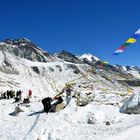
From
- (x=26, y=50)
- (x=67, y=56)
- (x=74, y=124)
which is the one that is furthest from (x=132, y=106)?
(x=67, y=56)

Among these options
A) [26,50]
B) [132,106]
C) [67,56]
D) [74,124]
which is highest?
[67,56]

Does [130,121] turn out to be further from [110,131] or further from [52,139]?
[52,139]

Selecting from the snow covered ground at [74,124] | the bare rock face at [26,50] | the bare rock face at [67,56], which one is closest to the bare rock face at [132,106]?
the snow covered ground at [74,124]

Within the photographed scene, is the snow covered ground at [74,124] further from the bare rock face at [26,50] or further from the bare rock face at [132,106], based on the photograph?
the bare rock face at [26,50]

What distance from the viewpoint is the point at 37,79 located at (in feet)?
366

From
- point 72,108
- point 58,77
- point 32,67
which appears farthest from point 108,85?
point 72,108

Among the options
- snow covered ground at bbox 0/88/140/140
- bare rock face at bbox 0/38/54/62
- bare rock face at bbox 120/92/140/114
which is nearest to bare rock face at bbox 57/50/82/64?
bare rock face at bbox 0/38/54/62

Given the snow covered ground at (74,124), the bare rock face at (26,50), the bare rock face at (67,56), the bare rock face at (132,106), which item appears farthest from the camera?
the bare rock face at (67,56)

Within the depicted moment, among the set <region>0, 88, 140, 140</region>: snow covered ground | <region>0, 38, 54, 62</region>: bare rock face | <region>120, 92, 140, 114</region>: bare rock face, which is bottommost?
<region>0, 88, 140, 140</region>: snow covered ground

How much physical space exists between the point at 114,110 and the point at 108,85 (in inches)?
3557

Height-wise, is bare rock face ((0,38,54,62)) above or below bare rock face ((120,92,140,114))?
above

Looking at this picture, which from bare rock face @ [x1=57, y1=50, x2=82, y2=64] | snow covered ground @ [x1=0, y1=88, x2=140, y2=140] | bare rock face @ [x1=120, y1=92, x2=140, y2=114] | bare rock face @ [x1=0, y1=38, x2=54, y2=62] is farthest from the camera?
bare rock face @ [x1=57, y1=50, x2=82, y2=64]

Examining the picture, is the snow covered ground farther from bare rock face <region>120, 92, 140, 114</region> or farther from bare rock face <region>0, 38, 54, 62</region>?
bare rock face <region>0, 38, 54, 62</region>

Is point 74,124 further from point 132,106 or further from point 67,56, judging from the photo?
point 67,56
